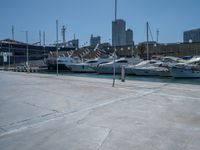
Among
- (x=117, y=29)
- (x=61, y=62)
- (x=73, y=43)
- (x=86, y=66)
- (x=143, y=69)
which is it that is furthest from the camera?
(x=73, y=43)

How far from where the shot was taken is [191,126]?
5.79m

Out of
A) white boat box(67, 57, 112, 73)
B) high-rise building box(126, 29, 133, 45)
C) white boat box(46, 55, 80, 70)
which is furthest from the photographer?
high-rise building box(126, 29, 133, 45)

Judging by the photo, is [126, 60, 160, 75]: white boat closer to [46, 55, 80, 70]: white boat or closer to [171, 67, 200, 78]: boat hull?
[171, 67, 200, 78]: boat hull

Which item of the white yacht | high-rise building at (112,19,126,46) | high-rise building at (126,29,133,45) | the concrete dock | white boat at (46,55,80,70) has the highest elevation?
high-rise building at (126,29,133,45)

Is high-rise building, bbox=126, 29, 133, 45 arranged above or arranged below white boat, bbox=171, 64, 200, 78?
above

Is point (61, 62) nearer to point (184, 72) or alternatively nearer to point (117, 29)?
point (117, 29)

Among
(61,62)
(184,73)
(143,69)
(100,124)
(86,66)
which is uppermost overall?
(61,62)

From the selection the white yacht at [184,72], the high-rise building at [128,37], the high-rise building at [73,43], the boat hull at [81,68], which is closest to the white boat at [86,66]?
the boat hull at [81,68]

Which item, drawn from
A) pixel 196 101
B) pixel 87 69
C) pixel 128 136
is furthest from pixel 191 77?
pixel 128 136

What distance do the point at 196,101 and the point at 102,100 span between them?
3219 mm

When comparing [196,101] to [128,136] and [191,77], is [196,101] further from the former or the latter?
[191,77]

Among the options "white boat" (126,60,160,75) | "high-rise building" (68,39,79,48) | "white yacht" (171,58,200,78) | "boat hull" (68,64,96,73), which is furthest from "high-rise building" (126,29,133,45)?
"white yacht" (171,58,200,78)

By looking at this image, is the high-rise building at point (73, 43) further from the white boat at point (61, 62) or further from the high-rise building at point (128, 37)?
the white boat at point (61, 62)

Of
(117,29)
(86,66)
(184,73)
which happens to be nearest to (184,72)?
(184,73)
